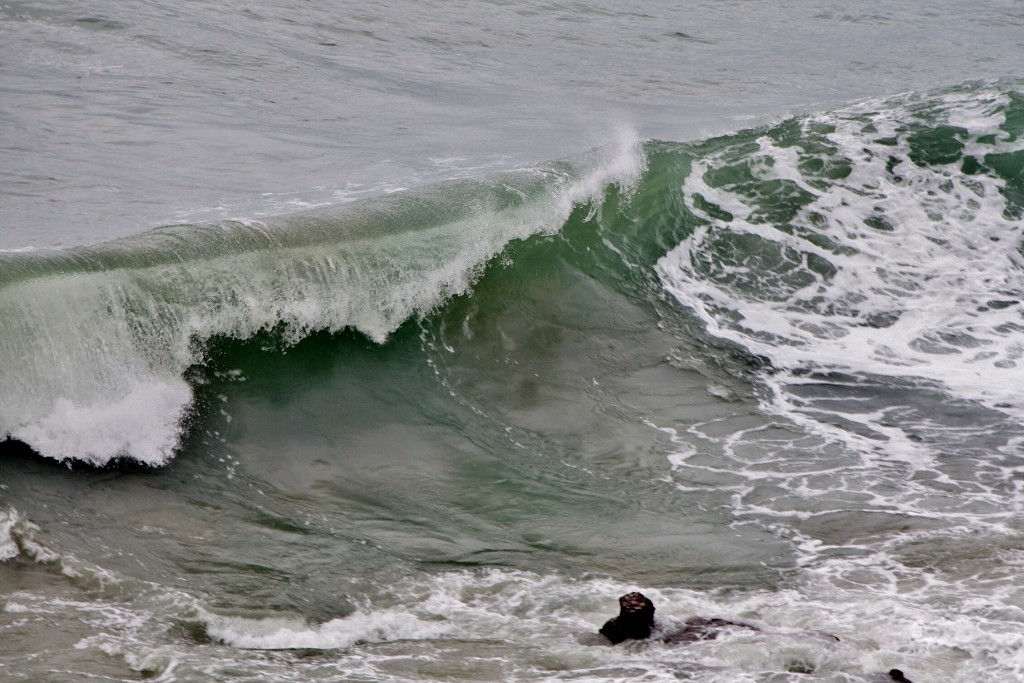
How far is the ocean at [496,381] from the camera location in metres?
5.25

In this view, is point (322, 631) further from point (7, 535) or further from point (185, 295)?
point (185, 295)

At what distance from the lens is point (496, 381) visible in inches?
332

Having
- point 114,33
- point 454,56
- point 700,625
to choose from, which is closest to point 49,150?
point 114,33

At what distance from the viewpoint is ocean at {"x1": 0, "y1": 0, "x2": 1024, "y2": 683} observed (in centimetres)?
525

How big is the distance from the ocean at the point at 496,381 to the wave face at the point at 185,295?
25mm

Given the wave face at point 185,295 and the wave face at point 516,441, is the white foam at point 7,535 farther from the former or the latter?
the wave face at point 185,295

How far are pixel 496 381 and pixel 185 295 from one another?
7.67ft

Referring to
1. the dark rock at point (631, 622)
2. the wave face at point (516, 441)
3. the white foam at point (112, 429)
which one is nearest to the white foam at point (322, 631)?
the wave face at point (516, 441)

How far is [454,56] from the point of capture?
59.8ft


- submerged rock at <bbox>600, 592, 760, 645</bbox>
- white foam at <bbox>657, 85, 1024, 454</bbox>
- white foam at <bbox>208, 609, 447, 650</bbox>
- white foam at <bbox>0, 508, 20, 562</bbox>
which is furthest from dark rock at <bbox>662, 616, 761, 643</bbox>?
white foam at <bbox>0, 508, 20, 562</bbox>

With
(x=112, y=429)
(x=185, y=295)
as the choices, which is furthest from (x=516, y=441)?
(x=112, y=429)

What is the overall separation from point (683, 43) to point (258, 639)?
17.4 meters

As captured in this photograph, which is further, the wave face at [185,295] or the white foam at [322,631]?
the wave face at [185,295]

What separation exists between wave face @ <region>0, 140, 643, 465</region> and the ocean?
1.0 inches
